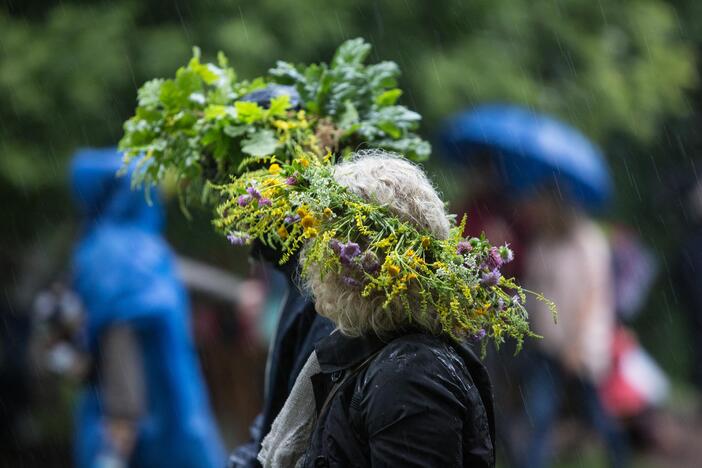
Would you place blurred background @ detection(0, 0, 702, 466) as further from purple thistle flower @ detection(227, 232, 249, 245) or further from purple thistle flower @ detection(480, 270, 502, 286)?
purple thistle flower @ detection(480, 270, 502, 286)

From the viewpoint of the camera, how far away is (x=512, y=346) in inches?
284

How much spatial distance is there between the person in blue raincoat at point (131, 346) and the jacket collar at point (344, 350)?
331cm

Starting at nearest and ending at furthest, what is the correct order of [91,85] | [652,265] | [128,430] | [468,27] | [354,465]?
[354,465], [128,430], [91,85], [468,27], [652,265]

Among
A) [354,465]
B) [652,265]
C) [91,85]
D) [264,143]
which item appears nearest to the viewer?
[354,465]

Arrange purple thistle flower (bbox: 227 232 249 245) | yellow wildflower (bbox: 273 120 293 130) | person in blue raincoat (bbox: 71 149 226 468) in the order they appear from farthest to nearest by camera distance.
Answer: person in blue raincoat (bbox: 71 149 226 468)
yellow wildflower (bbox: 273 120 293 130)
purple thistle flower (bbox: 227 232 249 245)

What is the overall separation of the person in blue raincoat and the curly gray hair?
334cm

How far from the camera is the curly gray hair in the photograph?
287cm

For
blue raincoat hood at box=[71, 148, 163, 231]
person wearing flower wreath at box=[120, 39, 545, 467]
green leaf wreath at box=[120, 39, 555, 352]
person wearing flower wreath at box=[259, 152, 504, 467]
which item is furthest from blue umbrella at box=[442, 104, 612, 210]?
person wearing flower wreath at box=[259, 152, 504, 467]

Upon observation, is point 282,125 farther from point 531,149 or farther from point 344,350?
point 531,149

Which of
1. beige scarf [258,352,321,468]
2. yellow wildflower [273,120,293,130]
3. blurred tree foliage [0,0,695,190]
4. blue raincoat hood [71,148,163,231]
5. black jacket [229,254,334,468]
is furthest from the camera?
blurred tree foliage [0,0,695,190]

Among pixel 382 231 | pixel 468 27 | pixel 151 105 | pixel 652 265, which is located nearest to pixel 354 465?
pixel 382 231

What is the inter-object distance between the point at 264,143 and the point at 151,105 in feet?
1.54

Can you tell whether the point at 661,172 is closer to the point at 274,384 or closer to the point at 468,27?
the point at 468,27

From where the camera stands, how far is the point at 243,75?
22.0 feet
